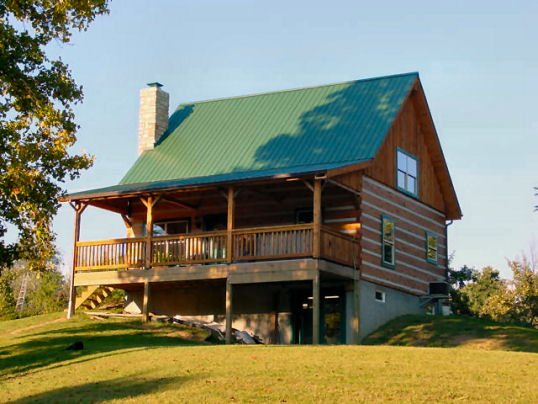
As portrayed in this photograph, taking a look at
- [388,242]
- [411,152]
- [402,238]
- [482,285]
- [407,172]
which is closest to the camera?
[388,242]

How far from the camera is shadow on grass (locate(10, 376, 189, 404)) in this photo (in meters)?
18.6

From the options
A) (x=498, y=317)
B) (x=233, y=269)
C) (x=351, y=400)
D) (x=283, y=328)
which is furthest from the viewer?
(x=498, y=317)

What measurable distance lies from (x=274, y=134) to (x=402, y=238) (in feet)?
19.6

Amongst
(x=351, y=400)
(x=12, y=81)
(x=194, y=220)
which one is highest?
(x=12, y=81)

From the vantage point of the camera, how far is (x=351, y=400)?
17.2 metres

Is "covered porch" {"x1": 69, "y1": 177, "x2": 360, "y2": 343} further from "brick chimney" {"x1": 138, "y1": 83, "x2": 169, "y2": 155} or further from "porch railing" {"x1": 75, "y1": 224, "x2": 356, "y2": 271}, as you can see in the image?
"brick chimney" {"x1": 138, "y1": 83, "x2": 169, "y2": 155}

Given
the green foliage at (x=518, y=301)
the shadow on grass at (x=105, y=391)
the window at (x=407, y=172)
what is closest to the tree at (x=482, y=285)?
the green foliage at (x=518, y=301)

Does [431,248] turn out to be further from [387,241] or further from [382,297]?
[382,297]

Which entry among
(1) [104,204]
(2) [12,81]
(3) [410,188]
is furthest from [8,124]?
(3) [410,188]

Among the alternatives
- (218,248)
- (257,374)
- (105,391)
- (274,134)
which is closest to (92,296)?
(218,248)

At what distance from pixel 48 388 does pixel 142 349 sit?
4.93 meters

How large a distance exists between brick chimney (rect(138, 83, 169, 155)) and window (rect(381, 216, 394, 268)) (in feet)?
33.9

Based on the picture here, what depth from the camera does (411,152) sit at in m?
34.8

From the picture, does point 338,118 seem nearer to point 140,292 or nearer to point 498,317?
point 140,292
